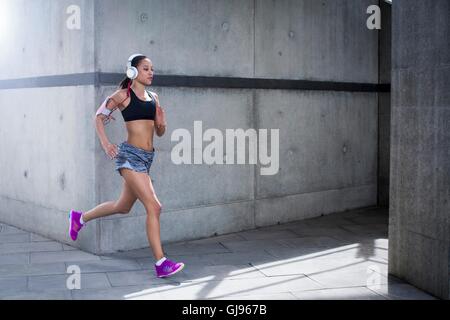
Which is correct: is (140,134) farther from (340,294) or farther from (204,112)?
(340,294)

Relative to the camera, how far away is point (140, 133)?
681cm

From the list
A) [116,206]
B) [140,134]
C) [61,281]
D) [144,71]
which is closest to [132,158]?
[140,134]

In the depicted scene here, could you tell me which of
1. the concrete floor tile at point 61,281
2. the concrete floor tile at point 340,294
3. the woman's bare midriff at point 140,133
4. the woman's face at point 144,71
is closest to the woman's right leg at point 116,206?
the woman's bare midriff at point 140,133

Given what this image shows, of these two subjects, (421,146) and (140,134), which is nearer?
(421,146)

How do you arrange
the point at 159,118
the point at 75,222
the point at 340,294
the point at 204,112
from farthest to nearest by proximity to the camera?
→ 1. the point at 204,112
2. the point at 75,222
3. the point at 159,118
4. the point at 340,294

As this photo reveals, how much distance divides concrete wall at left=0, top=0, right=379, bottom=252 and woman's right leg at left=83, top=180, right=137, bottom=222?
54 cm

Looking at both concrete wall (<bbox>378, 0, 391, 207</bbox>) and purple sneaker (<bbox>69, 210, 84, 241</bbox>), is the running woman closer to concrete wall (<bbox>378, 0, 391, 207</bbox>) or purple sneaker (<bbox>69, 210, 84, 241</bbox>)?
purple sneaker (<bbox>69, 210, 84, 241</bbox>)

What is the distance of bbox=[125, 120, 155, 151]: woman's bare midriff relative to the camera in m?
6.80

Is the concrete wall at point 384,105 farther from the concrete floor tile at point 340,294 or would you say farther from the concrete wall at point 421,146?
the concrete floor tile at point 340,294

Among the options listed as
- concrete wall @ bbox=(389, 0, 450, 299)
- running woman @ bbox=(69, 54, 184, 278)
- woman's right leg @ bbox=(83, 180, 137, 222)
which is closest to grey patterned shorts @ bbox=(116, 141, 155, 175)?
running woman @ bbox=(69, 54, 184, 278)

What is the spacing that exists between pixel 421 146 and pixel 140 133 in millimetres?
2652

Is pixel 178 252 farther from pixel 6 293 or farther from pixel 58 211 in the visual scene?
pixel 6 293

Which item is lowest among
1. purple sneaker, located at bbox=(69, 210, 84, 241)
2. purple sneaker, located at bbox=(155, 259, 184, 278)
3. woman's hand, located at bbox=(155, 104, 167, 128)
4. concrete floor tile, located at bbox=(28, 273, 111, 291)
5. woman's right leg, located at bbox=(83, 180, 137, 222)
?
concrete floor tile, located at bbox=(28, 273, 111, 291)

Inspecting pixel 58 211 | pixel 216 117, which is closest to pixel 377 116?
pixel 216 117
